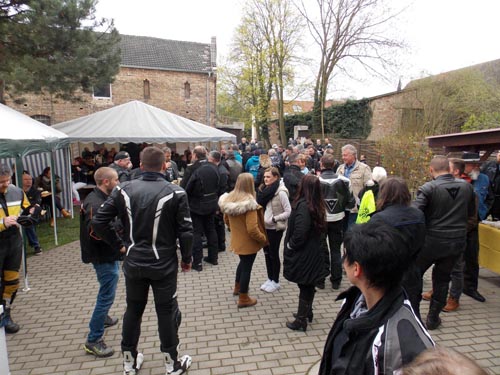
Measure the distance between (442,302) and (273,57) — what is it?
25.4 metres

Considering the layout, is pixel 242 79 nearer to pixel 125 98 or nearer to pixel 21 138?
pixel 125 98

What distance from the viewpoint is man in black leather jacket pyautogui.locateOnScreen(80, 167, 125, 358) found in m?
3.37

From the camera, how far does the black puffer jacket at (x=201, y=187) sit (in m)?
5.80

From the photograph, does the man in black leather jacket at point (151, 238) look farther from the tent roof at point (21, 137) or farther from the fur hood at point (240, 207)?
the tent roof at point (21, 137)

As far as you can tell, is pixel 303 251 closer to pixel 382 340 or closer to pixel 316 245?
pixel 316 245

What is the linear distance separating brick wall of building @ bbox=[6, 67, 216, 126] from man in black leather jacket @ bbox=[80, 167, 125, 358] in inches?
880

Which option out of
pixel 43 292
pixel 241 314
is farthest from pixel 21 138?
pixel 241 314

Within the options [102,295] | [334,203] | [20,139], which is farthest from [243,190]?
[20,139]

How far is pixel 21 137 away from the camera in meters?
5.64

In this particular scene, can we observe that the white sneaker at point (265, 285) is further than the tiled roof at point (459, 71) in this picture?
No

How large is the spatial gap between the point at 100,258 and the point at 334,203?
300 cm

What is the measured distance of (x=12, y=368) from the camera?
10.9 ft

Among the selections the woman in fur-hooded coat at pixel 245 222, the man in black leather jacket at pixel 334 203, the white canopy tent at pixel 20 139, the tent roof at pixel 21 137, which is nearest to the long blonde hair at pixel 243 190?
the woman in fur-hooded coat at pixel 245 222

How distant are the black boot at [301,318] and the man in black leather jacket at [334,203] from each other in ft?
3.58
